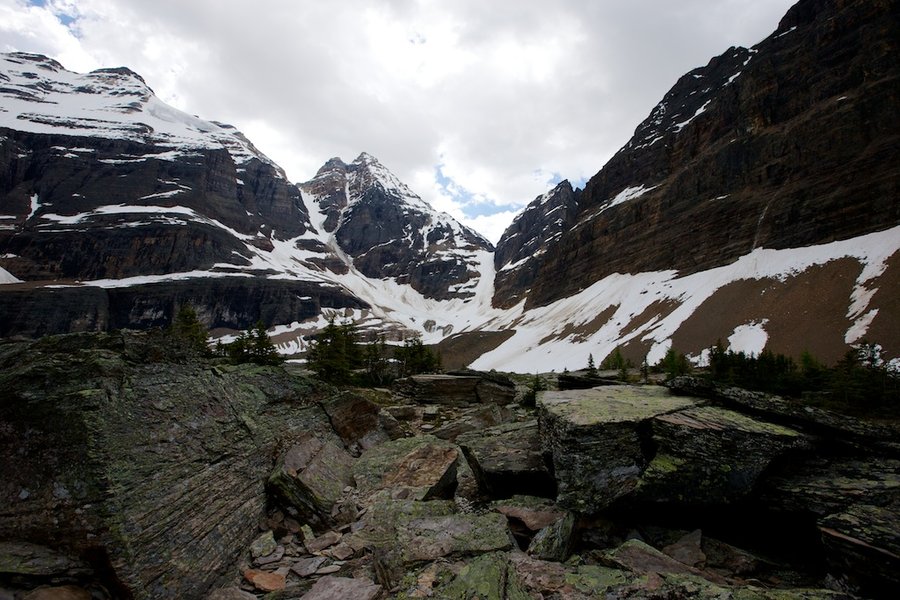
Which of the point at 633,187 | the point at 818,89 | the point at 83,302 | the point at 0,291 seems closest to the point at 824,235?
the point at 818,89

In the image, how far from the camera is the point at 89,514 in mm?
5699

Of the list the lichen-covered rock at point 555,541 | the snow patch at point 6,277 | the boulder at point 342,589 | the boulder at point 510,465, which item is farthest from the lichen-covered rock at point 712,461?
the snow patch at point 6,277

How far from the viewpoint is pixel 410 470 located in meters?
10.9

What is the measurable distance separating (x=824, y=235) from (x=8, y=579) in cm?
10931

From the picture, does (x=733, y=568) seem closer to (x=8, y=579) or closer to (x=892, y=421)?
(x=8, y=579)

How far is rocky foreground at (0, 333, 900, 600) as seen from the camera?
5648mm

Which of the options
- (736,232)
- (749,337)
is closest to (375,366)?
(749,337)

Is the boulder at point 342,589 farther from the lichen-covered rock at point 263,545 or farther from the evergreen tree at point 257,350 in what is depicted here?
the evergreen tree at point 257,350

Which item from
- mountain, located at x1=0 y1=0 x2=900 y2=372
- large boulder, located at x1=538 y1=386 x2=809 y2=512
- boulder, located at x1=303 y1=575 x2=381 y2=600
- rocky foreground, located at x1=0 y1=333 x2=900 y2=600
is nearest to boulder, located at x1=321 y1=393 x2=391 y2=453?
rocky foreground, located at x1=0 y1=333 x2=900 y2=600

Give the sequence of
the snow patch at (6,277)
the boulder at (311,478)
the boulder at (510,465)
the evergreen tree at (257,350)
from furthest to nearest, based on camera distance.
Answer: the snow patch at (6,277) → the evergreen tree at (257,350) → the boulder at (510,465) → the boulder at (311,478)

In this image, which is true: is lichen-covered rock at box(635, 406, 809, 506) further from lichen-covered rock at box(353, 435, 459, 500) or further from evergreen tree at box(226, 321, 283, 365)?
evergreen tree at box(226, 321, 283, 365)

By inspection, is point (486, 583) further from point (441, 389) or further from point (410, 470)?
point (441, 389)

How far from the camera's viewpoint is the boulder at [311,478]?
28.8 feet

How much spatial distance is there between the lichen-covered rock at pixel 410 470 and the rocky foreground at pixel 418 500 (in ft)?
0.24
